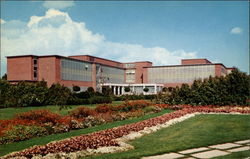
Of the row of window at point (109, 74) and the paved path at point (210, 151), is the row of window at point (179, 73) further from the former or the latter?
the paved path at point (210, 151)

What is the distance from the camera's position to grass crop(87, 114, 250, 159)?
651 cm

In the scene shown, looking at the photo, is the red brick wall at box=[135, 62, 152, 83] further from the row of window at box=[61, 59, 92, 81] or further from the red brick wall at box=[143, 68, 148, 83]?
the row of window at box=[61, 59, 92, 81]

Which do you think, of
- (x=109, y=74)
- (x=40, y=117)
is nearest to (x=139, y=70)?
(x=109, y=74)

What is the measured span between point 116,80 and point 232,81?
58771 mm

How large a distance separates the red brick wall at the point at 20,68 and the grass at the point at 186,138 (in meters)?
45.9

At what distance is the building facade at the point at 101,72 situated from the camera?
170 ft

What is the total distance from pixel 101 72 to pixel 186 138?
6094 centimetres

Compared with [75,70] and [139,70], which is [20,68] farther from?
[139,70]

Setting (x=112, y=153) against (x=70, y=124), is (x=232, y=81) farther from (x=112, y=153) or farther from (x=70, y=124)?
(x=112, y=153)

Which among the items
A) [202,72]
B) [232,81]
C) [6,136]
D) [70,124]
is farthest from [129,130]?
[202,72]

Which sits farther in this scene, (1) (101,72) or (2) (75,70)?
(1) (101,72)

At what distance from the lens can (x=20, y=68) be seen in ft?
172

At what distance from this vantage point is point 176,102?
78.1 feet

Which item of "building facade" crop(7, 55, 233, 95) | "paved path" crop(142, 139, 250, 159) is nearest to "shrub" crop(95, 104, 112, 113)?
"paved path" crop(142, 139, 250, 159)
